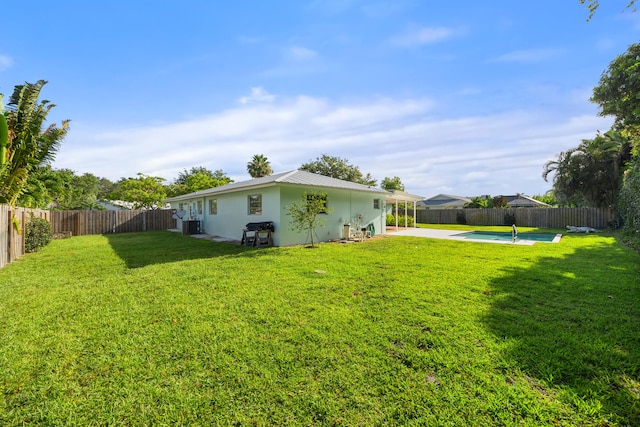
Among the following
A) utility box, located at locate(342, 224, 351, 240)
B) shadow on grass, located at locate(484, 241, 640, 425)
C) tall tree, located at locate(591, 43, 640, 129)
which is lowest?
→ shadow on grass, located at locate(484, 241, 640, 425)

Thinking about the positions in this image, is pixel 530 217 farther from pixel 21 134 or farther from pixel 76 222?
pixel 76 222

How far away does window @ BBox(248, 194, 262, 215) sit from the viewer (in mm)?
12917

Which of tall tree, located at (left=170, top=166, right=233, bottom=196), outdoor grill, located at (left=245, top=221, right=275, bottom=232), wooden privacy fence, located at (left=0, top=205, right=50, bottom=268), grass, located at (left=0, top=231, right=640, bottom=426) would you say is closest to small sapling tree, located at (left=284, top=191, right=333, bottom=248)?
outdoor grill, located at (left=245, top=221, right=275, bottom=232)

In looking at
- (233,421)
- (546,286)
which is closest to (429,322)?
(233,421)

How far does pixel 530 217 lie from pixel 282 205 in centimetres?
2408

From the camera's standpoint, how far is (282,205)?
1162 cm

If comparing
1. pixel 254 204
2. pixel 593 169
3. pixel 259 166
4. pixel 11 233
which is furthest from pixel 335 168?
pixel 11 233

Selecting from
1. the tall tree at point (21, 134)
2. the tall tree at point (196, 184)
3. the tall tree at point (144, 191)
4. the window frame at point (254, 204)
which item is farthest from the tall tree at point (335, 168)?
the tall tree at point (21, 134)

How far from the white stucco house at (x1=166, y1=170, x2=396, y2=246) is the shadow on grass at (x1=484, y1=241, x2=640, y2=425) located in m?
7.93

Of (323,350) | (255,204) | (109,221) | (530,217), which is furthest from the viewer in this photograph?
(530,217)

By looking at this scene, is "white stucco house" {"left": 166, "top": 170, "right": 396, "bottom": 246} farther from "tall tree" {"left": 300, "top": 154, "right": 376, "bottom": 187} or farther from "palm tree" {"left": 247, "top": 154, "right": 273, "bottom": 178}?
"tall tree" {"left": 300, "top": 154, "right": 376, "bottom": 187}

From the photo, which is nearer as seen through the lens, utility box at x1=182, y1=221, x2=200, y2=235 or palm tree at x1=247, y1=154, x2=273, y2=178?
utility box at x1=182, y1=221, x2=200, y2=235

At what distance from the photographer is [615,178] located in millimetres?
19781

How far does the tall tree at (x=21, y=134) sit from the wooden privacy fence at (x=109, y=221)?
8.63 meters
